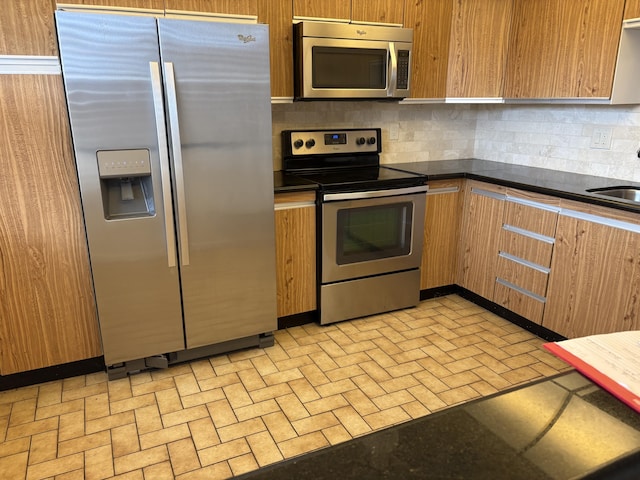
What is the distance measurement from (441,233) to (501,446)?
8.94ft

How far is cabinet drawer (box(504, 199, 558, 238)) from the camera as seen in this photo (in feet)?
8.95

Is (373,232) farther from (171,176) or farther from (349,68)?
(171,176)

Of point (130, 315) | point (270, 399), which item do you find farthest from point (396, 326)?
point (130, 315)

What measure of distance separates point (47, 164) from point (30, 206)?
0.69 feet

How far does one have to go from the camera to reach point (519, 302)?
3.02m

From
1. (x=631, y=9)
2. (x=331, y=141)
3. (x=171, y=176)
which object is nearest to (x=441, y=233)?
(x=331, y=141)

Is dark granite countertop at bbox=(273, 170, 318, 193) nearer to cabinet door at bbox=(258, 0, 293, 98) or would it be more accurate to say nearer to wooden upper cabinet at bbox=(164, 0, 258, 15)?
cabinet door at bbox=(258, 0, 293, 98)

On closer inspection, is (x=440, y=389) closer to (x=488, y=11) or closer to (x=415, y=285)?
(x=415, y=285)

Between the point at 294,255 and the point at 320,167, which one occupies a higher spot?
the point at 320,167

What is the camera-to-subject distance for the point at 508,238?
304 centimetres

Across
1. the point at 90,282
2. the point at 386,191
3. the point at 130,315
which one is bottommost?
the point at 130,315

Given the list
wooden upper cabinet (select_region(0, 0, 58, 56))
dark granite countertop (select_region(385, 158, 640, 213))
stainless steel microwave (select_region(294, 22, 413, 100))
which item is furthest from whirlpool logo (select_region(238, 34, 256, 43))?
dark granite countertop (select_region(385, 158, 640, 213))

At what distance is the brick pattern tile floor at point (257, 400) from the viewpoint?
1.96 m

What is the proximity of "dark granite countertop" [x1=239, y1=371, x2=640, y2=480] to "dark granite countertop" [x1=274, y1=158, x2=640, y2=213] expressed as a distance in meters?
1.84
